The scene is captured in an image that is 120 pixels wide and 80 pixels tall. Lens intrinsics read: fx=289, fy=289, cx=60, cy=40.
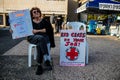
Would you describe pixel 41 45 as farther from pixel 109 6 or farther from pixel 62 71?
pixel 109 6

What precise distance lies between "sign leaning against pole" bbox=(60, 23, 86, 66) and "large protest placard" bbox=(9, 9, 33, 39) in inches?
38.0

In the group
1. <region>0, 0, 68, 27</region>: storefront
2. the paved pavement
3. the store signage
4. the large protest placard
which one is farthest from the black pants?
<region>0, 0, 68, 27</region>: storefront

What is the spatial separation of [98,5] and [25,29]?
1253 centimetres

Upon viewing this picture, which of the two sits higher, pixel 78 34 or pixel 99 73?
pixel 78 34

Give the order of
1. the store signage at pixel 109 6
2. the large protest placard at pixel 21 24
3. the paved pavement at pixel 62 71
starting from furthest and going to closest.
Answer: the store signage at pixel 109 6, the large protest placard at pixel 21 24, the paved pavement at pixel 62 71

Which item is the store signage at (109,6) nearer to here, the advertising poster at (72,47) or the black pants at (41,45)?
the advertising poster at (72,47)

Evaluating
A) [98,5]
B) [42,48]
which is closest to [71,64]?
[42,48]

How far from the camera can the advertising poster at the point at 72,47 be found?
24.3 feet

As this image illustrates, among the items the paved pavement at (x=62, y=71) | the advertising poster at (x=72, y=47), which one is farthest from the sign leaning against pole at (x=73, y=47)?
the paved pavement at (x=62, y=71)

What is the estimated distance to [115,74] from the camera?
655cm

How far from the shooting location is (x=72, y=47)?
7.45m

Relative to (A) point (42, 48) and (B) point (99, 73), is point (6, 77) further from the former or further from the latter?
(B) point (99, 73)

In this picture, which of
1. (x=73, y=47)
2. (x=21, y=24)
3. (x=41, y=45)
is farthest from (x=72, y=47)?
(x=21, y=24)

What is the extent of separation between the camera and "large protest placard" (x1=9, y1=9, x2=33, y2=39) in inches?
269
